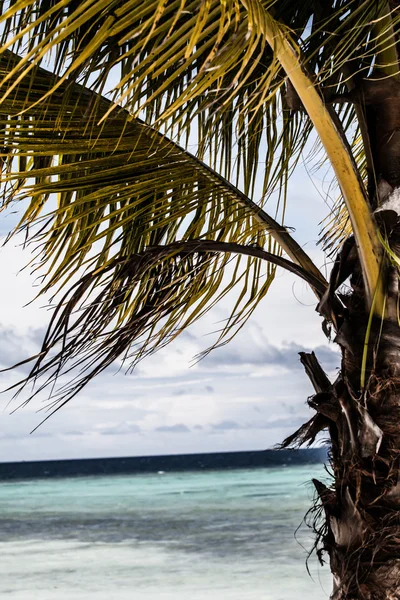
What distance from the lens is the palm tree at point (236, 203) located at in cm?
195

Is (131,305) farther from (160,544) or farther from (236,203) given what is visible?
(160,544)

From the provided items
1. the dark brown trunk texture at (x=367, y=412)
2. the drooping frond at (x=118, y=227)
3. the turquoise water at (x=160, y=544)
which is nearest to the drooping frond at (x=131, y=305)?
the drooping frond at (x=118, y=227)

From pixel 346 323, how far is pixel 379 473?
385 mm

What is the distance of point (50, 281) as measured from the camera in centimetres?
239

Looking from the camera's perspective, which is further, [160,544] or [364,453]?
[160,544]

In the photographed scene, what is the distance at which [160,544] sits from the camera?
16.8m

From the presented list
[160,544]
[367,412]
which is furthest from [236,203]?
[160,544]

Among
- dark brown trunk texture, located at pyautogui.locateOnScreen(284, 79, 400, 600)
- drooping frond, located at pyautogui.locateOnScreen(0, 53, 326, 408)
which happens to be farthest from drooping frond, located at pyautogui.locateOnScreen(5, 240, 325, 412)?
dark brown trunk texture, located at pyautogui.locateOnScreen(284, 79, 400, 600)

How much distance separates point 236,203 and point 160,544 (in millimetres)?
15324

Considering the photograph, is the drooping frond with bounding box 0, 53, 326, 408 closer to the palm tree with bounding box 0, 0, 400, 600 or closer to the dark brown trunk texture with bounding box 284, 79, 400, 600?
the palm tree with bounding box 0, 0, 400, 600

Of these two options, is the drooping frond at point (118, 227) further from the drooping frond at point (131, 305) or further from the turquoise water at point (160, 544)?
the turquoise water at point (160, 544)

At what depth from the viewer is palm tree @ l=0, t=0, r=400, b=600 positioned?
195 centimetres

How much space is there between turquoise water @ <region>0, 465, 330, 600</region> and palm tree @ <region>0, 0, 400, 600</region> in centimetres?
158

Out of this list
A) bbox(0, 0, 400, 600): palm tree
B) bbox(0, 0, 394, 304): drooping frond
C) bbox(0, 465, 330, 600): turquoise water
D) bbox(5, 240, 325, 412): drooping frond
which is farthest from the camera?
bbox(0, 465, 330, 600): turquoise water
